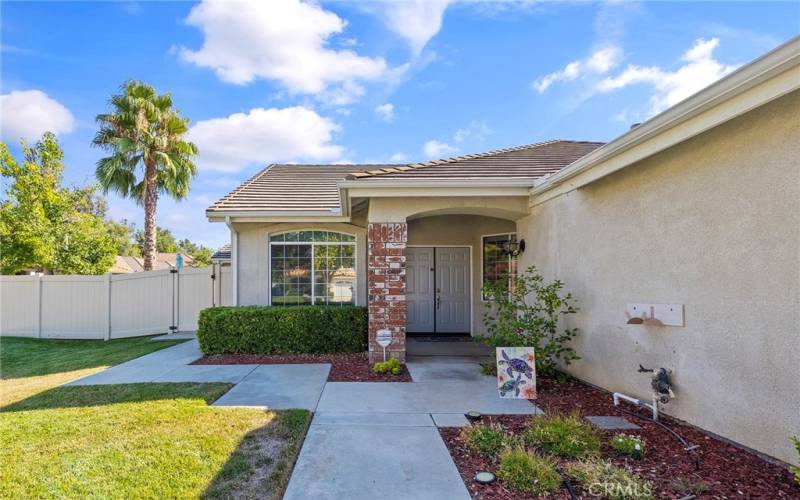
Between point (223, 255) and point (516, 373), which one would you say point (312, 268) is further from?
point (223, 255)

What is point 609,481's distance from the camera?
295 centimetres

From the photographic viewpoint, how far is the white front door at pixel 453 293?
10648mm

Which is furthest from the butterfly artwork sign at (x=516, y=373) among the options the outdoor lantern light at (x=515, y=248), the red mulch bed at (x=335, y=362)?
the outdoor lantern light at (x=515, y=248)

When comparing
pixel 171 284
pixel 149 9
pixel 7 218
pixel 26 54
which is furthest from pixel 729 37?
pixel 7 218

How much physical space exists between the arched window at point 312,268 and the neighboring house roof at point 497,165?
2576 millimetres

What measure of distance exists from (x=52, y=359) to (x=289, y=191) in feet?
21.2

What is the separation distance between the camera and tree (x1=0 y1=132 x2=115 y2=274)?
1398 centimetres

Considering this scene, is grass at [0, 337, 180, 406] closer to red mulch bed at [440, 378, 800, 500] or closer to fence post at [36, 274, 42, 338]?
fence post at [36, 274, 42, 338]

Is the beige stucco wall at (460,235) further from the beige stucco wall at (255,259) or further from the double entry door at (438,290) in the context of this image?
the beige stucco wall at (255,259)

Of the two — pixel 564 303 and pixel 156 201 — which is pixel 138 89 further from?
pixel 564 303

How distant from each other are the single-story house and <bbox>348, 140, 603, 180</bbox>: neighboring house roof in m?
0.06

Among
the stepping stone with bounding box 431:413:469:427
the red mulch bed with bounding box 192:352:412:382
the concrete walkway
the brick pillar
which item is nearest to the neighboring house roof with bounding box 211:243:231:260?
the concrete walkway

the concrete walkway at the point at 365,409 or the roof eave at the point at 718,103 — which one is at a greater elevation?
the roof eave at the point at 718,103
